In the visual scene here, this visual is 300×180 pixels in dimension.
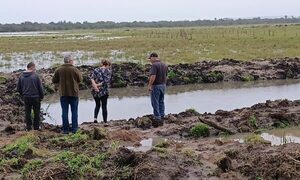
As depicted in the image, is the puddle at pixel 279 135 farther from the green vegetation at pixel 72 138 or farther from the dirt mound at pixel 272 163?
the green vegetation at pixel 72 138

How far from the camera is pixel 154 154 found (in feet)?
30.1

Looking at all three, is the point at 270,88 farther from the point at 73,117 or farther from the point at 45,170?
the point at 45,170

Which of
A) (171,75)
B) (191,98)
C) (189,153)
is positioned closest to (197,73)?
(171,75)

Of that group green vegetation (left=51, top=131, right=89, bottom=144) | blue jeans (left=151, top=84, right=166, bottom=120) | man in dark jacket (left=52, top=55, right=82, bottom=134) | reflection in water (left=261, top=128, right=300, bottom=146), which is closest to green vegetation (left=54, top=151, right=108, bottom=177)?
green vegetation (left=51, top=131, right=89, bottom=144)

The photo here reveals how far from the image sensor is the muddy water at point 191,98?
56.9 ft

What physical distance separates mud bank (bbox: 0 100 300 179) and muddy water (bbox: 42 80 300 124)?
3777 millimetres

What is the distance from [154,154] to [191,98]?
10.8 meters

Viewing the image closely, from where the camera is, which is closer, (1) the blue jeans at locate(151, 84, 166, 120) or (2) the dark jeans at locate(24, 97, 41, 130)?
(2) the dark jeans at locate(24, 97, 41, 130)

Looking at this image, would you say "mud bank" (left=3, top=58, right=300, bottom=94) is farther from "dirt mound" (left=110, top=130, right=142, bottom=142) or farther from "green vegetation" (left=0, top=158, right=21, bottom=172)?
"green vegetation" (left=0, top=158, right=21, bottom=172)

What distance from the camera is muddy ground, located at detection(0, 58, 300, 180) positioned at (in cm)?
849

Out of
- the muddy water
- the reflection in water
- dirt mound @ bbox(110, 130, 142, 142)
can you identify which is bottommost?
the muddy water

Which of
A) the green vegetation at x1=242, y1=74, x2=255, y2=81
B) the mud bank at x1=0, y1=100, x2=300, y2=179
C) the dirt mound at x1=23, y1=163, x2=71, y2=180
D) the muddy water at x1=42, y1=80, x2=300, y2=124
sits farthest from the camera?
the green vegetation at x1=242, y1=74, x2=255, y2=81

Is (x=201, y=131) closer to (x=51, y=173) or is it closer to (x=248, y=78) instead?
(x=51, y=173)

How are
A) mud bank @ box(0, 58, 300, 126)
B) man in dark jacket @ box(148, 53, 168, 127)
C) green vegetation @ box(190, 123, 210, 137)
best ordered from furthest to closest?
1. mud bank @ box(0, 58, 300, 126)
2. man in dark jacket @ box(148, 53, 168, 127)
3. green vegetation @ box(190, 123, 210, 137)
